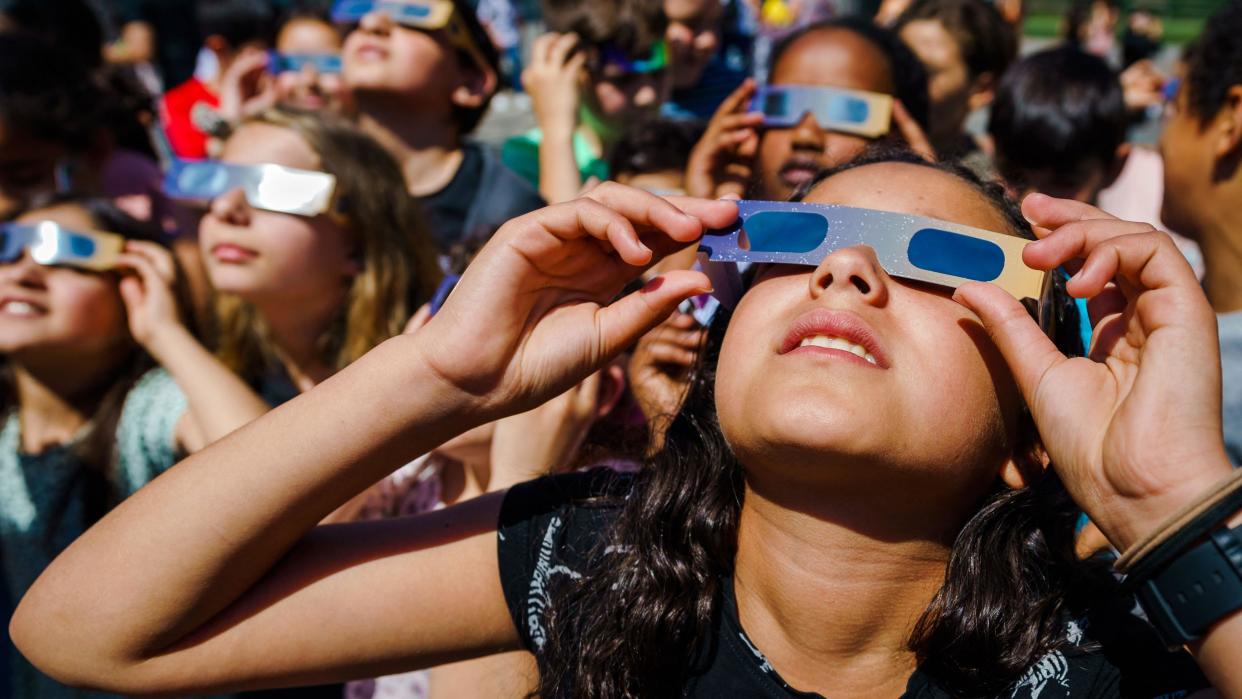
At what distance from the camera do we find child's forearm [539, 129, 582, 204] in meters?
3.72

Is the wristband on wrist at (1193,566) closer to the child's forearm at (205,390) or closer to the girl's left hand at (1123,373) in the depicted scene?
the girl's left hand at (1123,373)

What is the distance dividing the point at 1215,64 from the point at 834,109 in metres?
1.04

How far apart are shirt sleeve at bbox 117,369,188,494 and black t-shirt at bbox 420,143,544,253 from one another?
1204 millimetres

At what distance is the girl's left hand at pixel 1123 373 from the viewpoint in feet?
4.38

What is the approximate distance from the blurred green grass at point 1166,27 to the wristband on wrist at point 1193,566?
22.9 metres

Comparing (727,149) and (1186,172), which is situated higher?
(1186,172)

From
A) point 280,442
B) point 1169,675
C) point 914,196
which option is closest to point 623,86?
point 914,196

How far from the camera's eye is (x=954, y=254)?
1.66 m

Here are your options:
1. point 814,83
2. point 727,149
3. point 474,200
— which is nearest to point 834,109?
point 814,83

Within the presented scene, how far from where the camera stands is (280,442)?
170 cm

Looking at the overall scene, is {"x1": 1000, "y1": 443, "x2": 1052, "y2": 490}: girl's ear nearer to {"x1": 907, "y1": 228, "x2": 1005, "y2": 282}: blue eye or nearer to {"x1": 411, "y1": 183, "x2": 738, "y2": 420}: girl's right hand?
{"x1": 907, "y1": 228, "x2": 1005, "y2": 282}: blue eye

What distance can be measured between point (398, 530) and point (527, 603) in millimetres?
283

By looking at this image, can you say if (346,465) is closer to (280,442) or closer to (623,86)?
(280,442)

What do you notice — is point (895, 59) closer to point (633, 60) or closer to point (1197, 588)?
point (633, 60)
